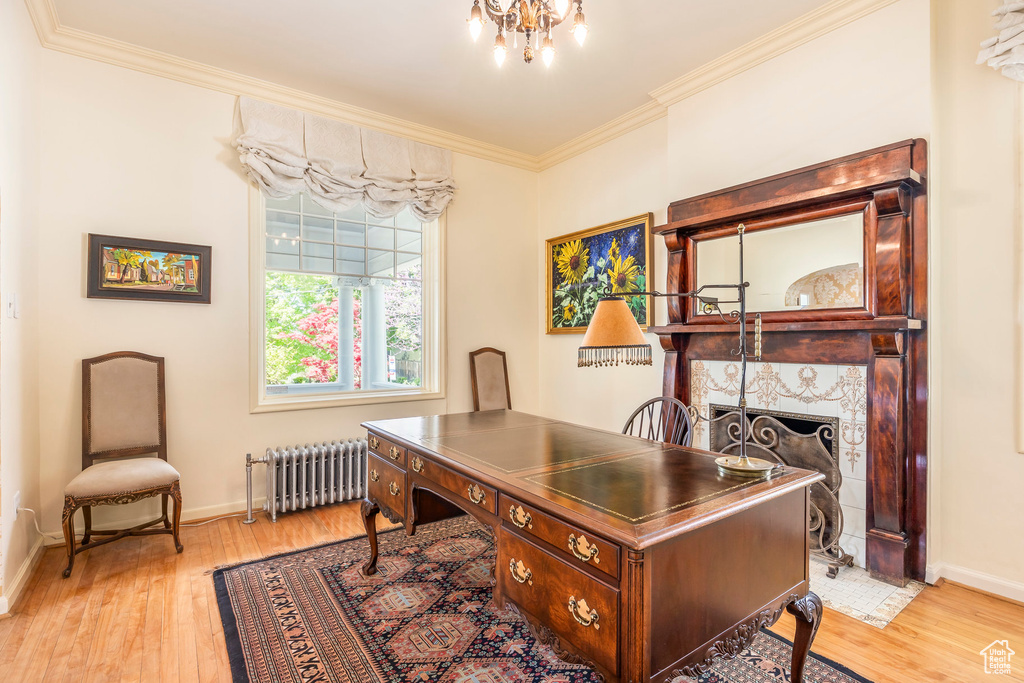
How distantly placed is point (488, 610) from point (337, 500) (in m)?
1.86

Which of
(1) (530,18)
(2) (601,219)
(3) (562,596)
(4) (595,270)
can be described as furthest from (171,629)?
(2) (601,219)

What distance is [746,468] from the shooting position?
159cm

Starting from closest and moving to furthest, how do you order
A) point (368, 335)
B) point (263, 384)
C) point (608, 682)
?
point (608, 682) → point (263, 384) → point (368, 335)

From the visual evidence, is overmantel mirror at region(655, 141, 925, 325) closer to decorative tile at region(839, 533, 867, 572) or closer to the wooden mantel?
the wooden mantel

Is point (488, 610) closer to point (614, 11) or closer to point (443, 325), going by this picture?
point (443, 325)

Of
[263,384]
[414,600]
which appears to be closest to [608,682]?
[414,600]

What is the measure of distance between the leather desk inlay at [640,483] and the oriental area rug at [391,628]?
1.85 feet

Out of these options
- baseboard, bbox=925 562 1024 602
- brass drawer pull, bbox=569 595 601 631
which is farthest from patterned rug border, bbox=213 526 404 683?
baseboard, bbox=925 562 1024 602

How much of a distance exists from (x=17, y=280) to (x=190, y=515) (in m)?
1.71

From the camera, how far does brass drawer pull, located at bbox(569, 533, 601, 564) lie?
1.20 meters

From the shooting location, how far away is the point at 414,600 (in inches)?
89.1

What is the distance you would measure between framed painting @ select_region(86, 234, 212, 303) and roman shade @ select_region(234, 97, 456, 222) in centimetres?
72

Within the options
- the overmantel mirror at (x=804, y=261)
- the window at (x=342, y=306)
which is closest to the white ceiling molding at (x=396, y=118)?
the window at (x=342, y=306)

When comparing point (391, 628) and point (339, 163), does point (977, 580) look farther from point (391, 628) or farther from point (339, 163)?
point (339, 163)
